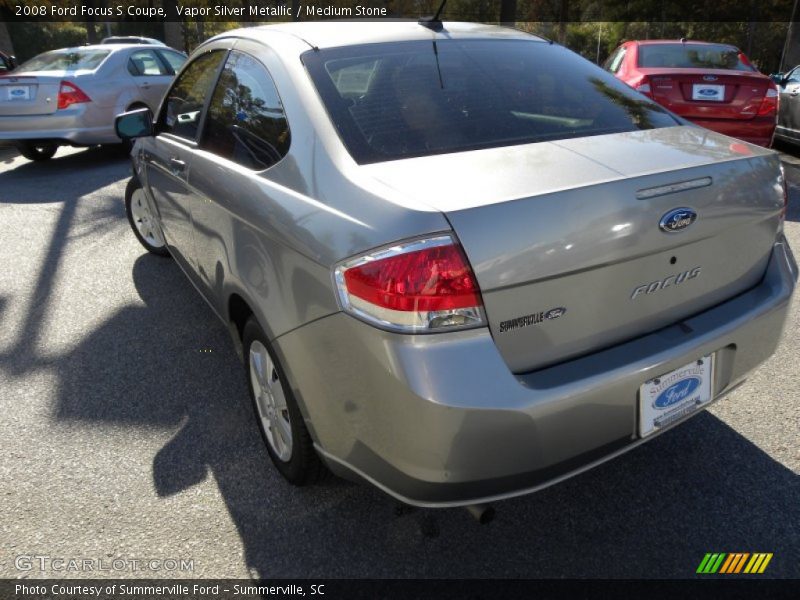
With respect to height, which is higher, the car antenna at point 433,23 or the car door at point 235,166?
the car antenna at point 433,23

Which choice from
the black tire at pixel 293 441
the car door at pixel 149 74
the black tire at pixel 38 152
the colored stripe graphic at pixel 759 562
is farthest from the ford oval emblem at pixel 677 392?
the black tire at pixel 38 152

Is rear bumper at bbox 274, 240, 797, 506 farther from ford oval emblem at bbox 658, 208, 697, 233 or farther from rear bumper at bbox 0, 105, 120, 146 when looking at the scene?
rear bumper at bbox 0, 105, 120, 146

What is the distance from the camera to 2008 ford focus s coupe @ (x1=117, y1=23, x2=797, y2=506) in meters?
1.68

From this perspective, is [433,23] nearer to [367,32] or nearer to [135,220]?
[367,32]

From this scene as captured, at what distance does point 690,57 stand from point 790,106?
7.15 ft

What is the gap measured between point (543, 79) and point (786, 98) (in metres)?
7.59

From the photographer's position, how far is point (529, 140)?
2.20m

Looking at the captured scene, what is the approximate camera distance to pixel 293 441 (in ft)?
7.57

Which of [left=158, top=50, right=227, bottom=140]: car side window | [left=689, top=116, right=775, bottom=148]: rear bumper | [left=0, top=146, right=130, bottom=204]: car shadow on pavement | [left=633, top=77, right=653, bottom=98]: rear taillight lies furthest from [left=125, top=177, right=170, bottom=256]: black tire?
[left=689, top=116, right=775, bottom=148]: rear bumper

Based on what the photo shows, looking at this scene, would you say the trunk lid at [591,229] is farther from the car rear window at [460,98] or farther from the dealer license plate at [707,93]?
the dealer license plate at [707,93]

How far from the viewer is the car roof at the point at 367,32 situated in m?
2.55

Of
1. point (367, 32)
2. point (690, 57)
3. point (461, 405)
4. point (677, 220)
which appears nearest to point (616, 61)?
point (690, 57)

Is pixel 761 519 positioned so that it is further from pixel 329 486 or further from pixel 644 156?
pixel 329 486

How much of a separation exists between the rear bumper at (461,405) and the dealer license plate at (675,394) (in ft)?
0.12
